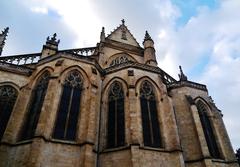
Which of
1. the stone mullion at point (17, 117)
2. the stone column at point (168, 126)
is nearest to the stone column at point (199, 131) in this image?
the stone column at point (168, 126)

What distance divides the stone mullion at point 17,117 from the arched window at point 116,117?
16.1 ft

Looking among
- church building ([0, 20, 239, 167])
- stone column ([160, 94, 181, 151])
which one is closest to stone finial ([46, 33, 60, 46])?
church building ([0, 20, 239, 167])

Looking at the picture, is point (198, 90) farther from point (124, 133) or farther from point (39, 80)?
point (39, 80)

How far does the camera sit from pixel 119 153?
11.6m

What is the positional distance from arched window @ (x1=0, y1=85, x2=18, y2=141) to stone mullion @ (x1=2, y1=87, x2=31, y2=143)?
2.67 feet

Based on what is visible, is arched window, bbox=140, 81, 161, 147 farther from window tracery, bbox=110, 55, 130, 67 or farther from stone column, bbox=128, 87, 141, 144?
window tracery, bbox=110, 55, 130, 67

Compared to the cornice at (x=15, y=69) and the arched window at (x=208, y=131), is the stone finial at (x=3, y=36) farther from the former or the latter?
the arched window at (x=208, y=131)

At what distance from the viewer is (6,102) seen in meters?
13.6

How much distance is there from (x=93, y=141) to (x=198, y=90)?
1003cm

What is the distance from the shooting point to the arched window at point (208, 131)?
568 inches

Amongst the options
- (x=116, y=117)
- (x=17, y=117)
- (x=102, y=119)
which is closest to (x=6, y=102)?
(x=17, y=117)

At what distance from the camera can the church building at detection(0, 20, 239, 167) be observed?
10812 mm

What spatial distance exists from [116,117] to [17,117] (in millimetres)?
5528

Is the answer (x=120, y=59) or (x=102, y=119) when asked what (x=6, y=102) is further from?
(x=120, y=59)
